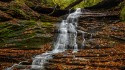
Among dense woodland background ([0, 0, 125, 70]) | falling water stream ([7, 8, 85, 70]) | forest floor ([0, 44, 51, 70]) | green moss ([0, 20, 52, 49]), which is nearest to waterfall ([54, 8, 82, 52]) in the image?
falling water stream ([7, 8, 85, 70])

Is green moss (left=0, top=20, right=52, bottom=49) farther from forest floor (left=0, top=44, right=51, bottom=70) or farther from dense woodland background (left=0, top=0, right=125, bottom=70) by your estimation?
forest floor (left=0, top=44, right=51, bottom=70)

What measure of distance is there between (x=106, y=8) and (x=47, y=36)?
1179cm

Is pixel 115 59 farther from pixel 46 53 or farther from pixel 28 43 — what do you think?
pixel 28 43

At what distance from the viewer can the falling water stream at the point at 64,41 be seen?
17.0 meters

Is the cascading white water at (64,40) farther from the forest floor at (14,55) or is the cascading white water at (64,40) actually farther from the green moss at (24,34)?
the green moss at (24,34)

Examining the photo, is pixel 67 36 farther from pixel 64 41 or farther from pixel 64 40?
pixel 64 41

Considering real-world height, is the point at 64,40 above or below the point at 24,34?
below

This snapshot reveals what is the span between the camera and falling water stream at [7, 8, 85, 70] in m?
17.0

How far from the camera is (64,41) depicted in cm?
2141

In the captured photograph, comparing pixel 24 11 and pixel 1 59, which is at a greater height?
pixel 24 11

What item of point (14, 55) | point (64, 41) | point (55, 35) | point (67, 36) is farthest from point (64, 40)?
Result: point (14, 55)

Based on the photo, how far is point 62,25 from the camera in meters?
24.8

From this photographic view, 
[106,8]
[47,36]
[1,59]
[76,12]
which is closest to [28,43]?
[47,36]

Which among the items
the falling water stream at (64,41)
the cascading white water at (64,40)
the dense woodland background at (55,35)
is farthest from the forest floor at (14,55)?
the cascading white water at (64,40)
